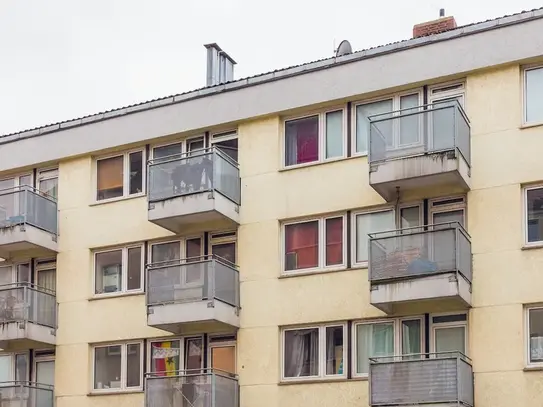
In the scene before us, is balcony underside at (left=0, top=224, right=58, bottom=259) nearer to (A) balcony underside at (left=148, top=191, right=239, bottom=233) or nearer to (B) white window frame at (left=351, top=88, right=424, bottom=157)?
(A) balcony underside at (left=148, top=191, right=239, bottom=233)

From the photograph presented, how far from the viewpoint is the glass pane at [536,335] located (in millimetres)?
21641

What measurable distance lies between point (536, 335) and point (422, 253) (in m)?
→ 2.67

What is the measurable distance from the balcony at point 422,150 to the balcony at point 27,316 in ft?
29.8

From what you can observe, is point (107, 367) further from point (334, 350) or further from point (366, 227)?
point (366, 227)

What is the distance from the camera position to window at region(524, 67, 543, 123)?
22.8 metres

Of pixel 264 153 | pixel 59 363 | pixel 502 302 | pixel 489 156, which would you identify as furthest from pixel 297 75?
pixel 59 363

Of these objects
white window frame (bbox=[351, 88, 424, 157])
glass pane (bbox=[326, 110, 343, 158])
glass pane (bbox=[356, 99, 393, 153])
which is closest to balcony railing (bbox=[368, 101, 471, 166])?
white window frame (bbox=[351, 88, 424, 157])

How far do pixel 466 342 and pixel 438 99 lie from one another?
511cm

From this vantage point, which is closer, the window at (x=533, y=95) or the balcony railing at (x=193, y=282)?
the window at (x=533, y=95)

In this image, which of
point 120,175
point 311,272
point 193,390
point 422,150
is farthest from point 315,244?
point 120,175

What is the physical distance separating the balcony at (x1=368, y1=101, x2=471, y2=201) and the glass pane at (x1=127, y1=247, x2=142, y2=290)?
21.8 ft

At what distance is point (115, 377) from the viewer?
26734mm

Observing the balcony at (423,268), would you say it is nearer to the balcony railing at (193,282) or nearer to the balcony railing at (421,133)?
the balcony railing at (421,133)

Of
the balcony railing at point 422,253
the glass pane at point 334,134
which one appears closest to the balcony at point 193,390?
the balcony railing at point 422,253
